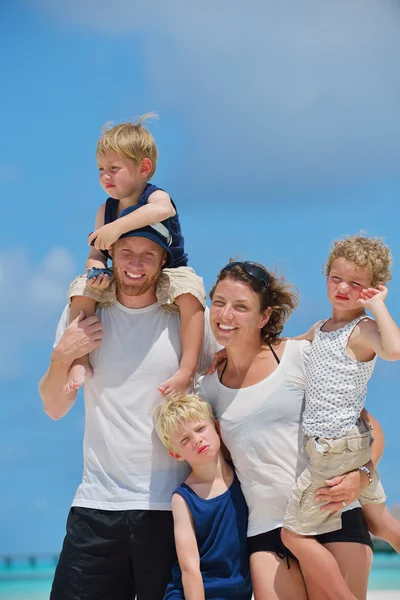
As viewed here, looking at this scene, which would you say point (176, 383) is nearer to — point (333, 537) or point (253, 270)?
Answer: point (253, 270)

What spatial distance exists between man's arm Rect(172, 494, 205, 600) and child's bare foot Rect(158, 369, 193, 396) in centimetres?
57

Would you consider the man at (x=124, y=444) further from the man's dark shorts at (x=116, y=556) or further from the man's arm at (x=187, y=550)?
the man's arm at (x=187, y=550)

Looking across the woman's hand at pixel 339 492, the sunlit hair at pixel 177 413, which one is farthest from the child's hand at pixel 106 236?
the woman's hand at pixel 339 492

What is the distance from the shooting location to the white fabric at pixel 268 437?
13.8 feet

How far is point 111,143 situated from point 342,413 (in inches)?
80.9

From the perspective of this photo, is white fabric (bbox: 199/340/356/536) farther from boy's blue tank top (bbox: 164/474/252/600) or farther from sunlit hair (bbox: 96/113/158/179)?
sunlit hair (bbox: 96/113/158/179)

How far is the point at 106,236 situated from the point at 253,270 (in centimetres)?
84

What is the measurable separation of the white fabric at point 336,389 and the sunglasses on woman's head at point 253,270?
21.7 inches

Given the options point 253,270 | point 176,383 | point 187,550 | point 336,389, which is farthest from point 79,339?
point 336,389

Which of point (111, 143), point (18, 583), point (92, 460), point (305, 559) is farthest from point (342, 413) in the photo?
point (18, 583)

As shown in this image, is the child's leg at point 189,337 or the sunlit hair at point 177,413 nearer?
the sunlit hair at point 177,413

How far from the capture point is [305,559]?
4.02 meters

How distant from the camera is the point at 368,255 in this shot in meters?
4.12

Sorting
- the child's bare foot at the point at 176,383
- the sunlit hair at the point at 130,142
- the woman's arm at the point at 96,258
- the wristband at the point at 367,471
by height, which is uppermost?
the sunlit hair at the point at 130,142
